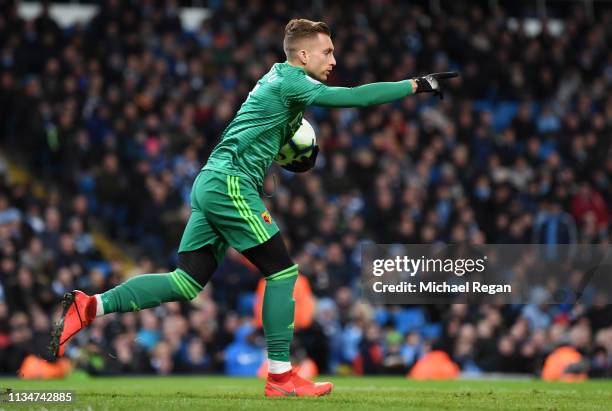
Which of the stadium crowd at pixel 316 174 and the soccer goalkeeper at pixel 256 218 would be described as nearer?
the soccer goalkeeper at pixel 256 218

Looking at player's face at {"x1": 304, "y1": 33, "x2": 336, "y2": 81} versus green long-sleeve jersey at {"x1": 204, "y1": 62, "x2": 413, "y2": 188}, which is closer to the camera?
green long-sleeve jersey at {"x1": 204, "y1": 62, "x2": 413, "y2": 188}

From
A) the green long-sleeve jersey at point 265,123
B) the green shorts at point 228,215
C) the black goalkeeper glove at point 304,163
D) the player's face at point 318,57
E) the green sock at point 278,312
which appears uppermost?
→ the player's face at point 318,57

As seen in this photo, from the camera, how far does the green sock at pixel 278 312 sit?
7.40 m

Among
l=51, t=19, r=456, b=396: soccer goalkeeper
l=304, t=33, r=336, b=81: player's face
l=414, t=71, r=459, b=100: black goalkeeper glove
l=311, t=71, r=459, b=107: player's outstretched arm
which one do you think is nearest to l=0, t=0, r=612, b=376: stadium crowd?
l=51, t=19, r=456, b=396: soccer goalkeeper

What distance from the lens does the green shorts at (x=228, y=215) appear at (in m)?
7.33

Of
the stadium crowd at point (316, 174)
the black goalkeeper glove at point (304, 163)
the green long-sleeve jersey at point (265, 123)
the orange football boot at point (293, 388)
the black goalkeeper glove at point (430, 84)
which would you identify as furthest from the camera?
the stadium crowd at point (316, 174)

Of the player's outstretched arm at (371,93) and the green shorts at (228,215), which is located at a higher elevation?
the player's outstretched arm at (371,93)

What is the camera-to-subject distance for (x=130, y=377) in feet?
45.3

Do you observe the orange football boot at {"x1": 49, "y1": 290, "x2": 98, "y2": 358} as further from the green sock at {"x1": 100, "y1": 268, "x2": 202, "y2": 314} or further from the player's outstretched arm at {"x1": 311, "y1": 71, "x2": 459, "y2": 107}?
the player's outstretched arm at {"x1": 311, "y1": 71, "x2": 459, "y2": 107}

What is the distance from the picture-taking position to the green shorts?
7332 millimetres

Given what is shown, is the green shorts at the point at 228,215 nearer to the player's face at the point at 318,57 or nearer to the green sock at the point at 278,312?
the green sock at the point at 278,312

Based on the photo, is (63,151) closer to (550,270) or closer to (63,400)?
(550,270)

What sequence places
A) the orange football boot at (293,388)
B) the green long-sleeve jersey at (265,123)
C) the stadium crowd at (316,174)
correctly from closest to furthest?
the green long-sleeve jersey at (265,123) < the orange football boot at (293,388) < the stadium crowd at (316,174)

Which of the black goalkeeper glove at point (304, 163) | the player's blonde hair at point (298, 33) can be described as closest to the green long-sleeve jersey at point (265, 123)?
the player's blonde hair at point (298, 33)
